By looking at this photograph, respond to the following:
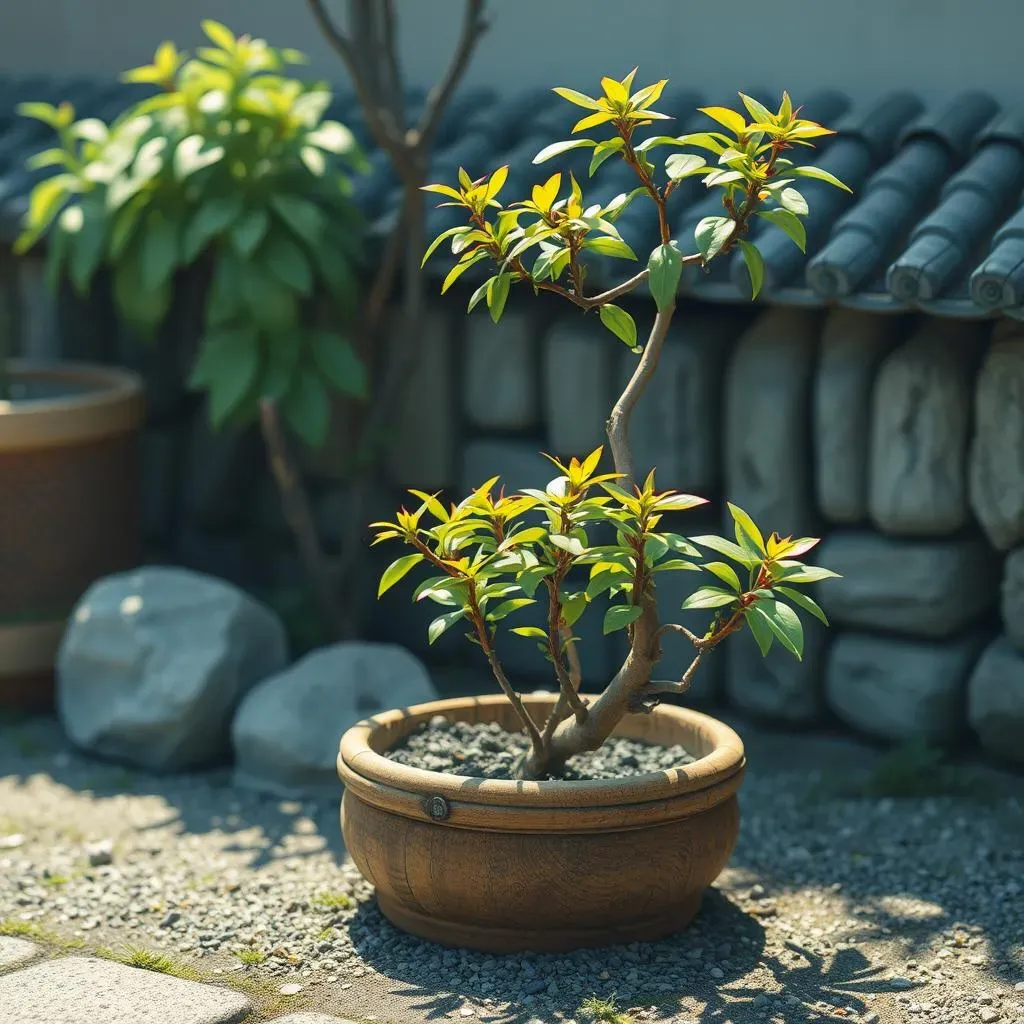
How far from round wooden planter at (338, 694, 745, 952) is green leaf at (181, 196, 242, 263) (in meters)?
1.83

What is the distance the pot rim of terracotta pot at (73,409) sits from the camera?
4.70m

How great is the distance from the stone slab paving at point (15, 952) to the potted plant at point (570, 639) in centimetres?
62

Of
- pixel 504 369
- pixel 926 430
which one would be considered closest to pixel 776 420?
pixel 926 430

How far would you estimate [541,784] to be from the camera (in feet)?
9.89

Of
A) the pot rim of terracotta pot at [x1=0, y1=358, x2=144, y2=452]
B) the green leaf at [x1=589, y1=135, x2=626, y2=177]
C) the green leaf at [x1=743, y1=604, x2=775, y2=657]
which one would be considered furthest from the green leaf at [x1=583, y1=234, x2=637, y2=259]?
the pot rim of terracotta pot at [x1=0, y1=358, x2=144, y2=452]

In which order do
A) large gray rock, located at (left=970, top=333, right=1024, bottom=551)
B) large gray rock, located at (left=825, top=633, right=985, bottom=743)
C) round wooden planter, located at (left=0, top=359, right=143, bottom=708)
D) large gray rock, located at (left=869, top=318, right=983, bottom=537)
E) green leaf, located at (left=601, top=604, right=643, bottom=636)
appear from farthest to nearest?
round wooden planter, located at (left=0, top=359, right=143, bottom=708) < large gray rock, located at (left=825, top=633, right=985, bottom=743) < large gray rock, located at (left=869, top=318, right=983, bottom=537) < large gray rock, located at (left=970, top=333, right=1024, bottom=551) < green leaf, located at (left=601, top=604, right=643, bottom=636)

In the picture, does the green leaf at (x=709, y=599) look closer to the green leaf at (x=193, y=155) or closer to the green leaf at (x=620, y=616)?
the green leaf at (x=620, y=616)

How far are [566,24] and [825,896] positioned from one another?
9.20 ft

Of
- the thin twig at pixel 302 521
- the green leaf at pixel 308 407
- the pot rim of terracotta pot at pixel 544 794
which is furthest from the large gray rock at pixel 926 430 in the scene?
the thin twig at pixel 302 521

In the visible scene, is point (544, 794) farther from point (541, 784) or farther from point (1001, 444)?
point (1001, 444)

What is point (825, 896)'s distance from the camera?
3.53 meters

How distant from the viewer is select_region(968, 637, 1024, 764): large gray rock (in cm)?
406

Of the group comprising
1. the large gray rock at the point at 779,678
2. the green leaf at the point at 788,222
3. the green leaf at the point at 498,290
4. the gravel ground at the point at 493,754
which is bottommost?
the large gray rock at the point at 779,678

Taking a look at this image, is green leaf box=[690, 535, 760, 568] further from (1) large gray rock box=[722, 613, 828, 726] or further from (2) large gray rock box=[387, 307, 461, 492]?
(2) large gray rock box=[387, 307, 461, 492]
